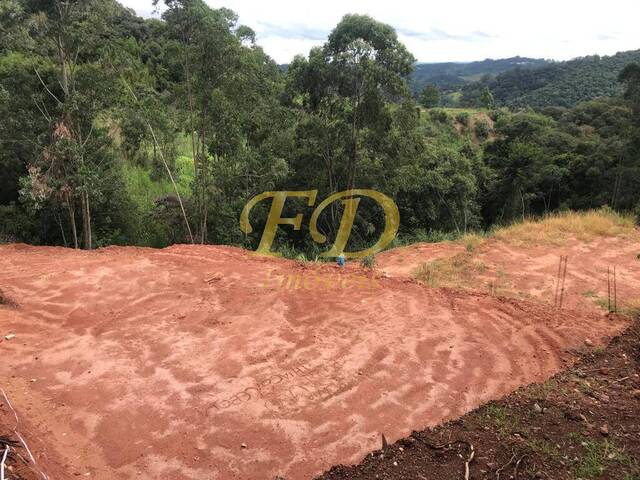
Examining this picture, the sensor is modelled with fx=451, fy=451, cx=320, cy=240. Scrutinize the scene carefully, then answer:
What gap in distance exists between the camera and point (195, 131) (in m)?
12.7

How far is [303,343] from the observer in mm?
5500

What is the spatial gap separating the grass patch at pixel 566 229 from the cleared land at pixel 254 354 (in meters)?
1.50

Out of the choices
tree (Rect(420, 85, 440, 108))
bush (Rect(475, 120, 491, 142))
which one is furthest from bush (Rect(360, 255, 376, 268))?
tree (Rect(420, 85, 440, 108))

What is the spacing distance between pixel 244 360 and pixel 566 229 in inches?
336

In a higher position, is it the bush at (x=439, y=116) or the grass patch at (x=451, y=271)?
the bush at (x=439, y=116)

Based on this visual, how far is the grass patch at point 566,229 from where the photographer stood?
9.84 meters

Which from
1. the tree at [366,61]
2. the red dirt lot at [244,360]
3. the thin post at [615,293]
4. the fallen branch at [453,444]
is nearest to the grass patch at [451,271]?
the red dirt lot at [244,360]

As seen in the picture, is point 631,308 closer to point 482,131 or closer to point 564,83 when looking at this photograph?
point 482,131

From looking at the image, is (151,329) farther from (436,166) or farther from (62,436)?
(436,166)

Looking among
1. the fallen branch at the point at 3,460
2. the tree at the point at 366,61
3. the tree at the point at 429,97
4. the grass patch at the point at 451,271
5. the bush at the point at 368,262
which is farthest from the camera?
the tree at the point at 429,97

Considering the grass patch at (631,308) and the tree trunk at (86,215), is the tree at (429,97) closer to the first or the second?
the tree trunk at (86,215)

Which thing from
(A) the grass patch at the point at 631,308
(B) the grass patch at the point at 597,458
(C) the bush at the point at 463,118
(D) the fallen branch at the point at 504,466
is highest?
→ (C) the bush at the point at 463,118

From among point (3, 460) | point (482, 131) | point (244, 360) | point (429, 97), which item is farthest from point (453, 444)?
point (429, 97)

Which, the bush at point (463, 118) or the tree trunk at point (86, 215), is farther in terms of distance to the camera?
the bush at point (463, 118)
